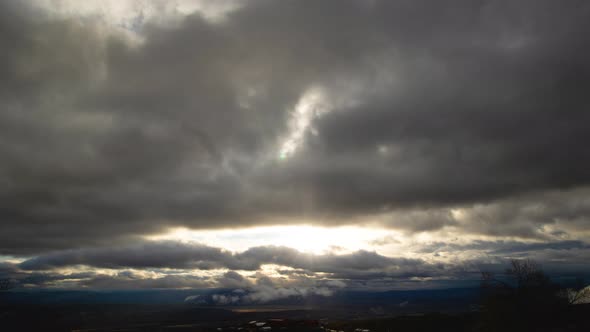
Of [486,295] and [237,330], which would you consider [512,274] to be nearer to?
[486,295]

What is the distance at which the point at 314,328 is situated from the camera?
15950 cm

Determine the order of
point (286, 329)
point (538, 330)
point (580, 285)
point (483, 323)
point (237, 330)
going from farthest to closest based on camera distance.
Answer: point (237, 330), point (286, 329), point (580, 285), point (483, 323), point (538, 330)

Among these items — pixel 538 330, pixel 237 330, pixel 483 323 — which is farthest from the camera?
pixel 237 330

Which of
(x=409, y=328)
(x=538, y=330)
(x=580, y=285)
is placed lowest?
(x=409, y=328)

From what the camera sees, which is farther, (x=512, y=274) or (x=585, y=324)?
(x=512, y=274)

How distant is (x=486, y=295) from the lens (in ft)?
365

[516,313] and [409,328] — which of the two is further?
[409,328]

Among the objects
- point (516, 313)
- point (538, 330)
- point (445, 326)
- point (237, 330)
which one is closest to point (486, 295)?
point (516, 313)

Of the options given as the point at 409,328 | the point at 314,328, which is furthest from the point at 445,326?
the point at 314,328

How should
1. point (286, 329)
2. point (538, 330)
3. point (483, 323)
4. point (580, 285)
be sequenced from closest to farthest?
point (538, 330) < point (483, 323) < point (580, 285) < point (286, 329)

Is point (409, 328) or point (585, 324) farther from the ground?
point (585, 324)

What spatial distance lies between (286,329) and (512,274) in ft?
317

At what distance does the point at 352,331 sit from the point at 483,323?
250ft

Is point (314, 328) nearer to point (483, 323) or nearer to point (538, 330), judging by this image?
point (483, 323)
